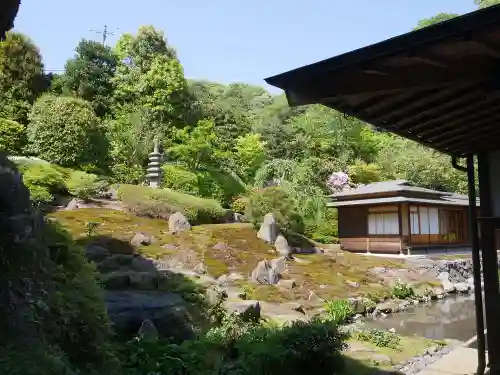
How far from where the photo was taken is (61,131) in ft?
60.0

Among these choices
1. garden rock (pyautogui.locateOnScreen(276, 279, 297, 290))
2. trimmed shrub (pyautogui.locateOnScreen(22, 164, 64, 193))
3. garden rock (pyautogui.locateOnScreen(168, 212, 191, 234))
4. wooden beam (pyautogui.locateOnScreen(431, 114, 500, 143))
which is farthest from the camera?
trimmed shrub (pyautogui.locateOnScreen(22, 164, 64, 193))

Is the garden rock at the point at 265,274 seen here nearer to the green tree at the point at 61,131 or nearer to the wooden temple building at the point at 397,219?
the wooden temple building at the point at 397,219

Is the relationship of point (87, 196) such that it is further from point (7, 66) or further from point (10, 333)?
point (10, 333)

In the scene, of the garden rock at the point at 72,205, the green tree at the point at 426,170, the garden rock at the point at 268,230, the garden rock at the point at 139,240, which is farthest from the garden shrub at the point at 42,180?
the green tree at the point at 426,170

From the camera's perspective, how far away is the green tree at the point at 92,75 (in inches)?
933

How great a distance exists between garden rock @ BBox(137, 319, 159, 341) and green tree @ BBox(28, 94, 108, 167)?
47.9 ft

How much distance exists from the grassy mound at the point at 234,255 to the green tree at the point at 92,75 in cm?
1072

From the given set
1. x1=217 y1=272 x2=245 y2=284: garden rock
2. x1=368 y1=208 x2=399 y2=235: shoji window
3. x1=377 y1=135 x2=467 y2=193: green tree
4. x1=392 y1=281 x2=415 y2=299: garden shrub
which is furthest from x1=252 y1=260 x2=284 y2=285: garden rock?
x1=377 y1=135 x2=467 y2=193: green tree

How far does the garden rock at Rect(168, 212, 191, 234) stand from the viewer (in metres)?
15.1

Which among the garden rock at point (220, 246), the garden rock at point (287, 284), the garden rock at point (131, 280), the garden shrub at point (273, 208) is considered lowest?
the garden rock at point (287, 284)

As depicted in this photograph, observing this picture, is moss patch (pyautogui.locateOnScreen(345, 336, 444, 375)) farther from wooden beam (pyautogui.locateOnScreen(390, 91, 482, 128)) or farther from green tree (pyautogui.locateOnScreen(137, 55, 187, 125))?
green tree (pyautogui.locateOnScreen(137, 55, 187, 125))

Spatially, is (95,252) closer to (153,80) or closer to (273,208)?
(273,208)

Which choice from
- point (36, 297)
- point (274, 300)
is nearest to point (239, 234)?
point (274, 300)

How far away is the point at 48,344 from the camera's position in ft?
10.6
